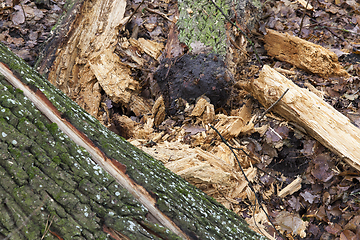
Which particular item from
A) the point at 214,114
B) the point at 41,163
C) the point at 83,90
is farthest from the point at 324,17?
the point at 41,163

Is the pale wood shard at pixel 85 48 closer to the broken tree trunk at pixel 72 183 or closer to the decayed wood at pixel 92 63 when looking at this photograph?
the decayed wood at pixel 92 63

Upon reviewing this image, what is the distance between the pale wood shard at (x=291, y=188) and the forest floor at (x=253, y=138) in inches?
0.5

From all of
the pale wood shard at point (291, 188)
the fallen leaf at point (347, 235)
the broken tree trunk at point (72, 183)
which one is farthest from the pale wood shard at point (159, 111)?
the fallen leaf at point (347, 235)

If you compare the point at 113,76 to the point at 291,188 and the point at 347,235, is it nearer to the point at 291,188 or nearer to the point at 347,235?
the point at 291,188

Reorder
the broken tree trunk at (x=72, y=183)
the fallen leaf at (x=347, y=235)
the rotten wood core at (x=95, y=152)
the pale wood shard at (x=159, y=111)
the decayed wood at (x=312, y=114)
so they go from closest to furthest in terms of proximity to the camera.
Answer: the broken tree trunk at (x=72, y=183) → the rotten wood core at (x=95, y=152) → the fallen leaf at (x=347, y=235) → the decayed wood at (x=312, y=114) → the pale wood shard at (x=159, y=111)

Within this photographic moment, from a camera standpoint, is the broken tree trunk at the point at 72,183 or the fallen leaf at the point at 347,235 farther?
the fallen leaf at the point at 347,235

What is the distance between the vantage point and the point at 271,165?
2789 millimetres

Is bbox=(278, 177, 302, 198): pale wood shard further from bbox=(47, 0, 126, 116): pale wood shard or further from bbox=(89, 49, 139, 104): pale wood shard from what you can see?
bbox=(47, 0, 126, 116): pale wood shard

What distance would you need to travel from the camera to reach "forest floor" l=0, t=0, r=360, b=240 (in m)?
2.40

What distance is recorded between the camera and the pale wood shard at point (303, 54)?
321 cm

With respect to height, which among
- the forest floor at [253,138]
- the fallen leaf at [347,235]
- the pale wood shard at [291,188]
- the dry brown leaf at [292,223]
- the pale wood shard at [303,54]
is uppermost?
the pale wood shard at [303,54]

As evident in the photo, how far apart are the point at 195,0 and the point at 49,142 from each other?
278 centimetres

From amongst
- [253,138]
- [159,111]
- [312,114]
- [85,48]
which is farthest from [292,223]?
[85,48]

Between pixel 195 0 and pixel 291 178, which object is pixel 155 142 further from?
pixel 195 0
